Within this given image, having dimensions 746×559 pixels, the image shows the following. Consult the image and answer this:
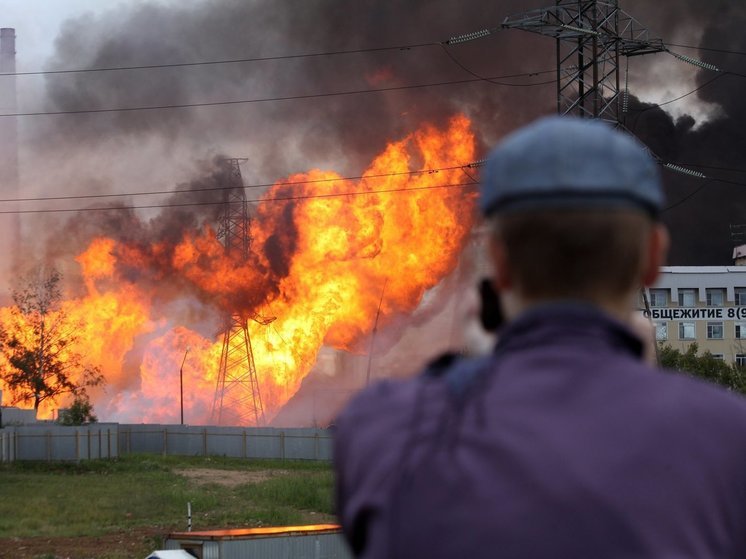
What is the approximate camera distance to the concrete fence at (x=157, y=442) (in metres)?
63.6

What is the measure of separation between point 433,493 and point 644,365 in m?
0.41

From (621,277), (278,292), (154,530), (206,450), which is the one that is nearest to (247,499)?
(154,530)

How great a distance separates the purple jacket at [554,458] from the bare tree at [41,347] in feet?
261

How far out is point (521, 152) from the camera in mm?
2049

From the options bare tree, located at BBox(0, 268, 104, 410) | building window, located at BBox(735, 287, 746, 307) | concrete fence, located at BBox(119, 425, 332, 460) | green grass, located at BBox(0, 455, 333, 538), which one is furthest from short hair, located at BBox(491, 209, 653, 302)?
building window, located at BBox(735, 287, 746, 307)

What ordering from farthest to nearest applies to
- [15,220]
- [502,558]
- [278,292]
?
[15,220] < [278,292] < [502,558]

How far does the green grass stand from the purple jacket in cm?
3932

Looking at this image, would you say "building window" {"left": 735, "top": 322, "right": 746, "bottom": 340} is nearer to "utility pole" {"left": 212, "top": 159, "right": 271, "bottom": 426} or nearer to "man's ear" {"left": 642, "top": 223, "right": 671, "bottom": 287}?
"utility pole" {"left": 212, "top": 159, "right": 271, "bottom": 426}

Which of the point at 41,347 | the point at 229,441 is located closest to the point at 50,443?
the point at 229,441

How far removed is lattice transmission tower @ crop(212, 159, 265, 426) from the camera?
7994 cm

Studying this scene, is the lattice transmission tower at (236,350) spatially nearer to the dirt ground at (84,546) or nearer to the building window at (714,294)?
the building window at (714,294)

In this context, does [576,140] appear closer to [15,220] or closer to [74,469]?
[74,469]

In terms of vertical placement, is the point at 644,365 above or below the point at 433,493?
above

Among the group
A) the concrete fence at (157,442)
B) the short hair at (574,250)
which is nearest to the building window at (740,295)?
the concrete fence at (157,442)
